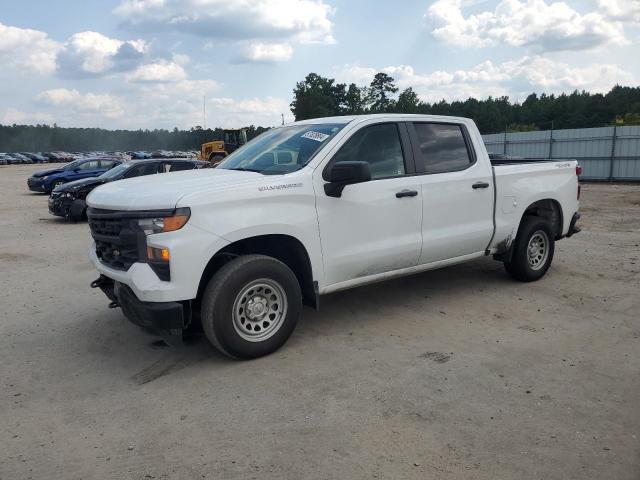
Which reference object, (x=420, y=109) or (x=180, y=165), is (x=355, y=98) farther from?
(x=180, y=165)

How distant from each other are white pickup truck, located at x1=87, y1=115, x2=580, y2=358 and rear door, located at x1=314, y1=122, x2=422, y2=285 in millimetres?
11

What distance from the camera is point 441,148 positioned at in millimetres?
5820

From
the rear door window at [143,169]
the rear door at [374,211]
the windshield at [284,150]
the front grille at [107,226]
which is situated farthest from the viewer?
the rear door window at [143,169]

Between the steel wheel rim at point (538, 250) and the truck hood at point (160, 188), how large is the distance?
12.5ft

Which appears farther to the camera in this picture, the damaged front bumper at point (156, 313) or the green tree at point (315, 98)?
the green tree at point (315, 98)

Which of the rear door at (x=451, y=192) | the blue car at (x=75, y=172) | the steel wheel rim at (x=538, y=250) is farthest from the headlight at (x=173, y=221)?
the blue car at (x=75, y=172)

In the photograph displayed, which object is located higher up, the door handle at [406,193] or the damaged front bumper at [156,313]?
the door handle at [406,193]

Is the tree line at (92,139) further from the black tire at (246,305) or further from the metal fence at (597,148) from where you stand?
the black tire at (246,305)

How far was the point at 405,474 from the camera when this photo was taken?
9.80 ft

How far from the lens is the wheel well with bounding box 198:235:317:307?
4.57 meters

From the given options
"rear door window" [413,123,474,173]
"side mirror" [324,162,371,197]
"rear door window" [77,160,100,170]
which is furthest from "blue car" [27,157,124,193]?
"side mirror" [324,162,371,197]

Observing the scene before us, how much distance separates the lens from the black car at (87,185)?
13.9 metres

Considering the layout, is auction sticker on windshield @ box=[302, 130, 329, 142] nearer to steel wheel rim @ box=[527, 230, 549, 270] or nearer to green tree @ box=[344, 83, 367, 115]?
steel wheel rim @ box=[527, 230, 549, 270]

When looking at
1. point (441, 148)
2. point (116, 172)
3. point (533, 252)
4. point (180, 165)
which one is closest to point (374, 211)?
point (441, 148)
